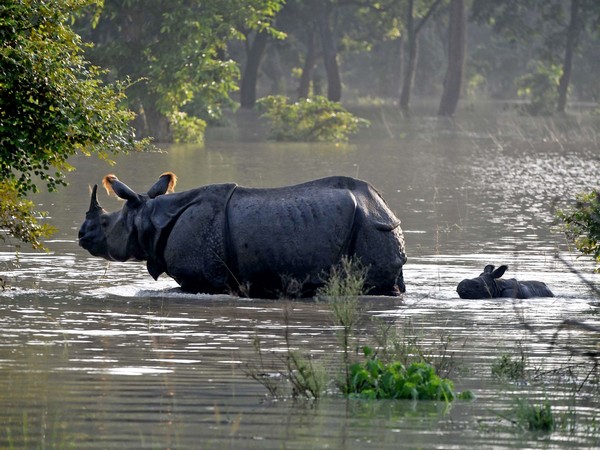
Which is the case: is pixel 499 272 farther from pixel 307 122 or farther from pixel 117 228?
pixel 307 122

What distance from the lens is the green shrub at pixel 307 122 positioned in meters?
42.7

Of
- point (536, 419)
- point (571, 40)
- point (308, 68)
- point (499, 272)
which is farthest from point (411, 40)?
point (536, 419)

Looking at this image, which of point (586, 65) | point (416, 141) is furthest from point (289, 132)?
point (586, 65)

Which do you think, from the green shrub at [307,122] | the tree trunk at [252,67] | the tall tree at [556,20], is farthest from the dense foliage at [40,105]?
the tall tree at [556,20]

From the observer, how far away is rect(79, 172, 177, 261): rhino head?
13.9m

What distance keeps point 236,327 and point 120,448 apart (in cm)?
446

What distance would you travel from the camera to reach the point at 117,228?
1403 centimetres

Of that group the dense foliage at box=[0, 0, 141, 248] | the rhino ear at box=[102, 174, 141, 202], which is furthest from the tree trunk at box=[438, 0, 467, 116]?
the dense foliage at box=[0, 0, 141, 248]

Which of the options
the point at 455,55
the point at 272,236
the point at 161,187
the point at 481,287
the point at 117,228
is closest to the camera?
the point at 272,236

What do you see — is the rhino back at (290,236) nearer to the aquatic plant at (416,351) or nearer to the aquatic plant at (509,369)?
the aquatic plant at (416,351)

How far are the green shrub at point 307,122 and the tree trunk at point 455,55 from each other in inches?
652

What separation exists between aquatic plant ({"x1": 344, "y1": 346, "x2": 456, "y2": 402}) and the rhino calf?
198 inches

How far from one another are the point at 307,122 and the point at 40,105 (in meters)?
31.2

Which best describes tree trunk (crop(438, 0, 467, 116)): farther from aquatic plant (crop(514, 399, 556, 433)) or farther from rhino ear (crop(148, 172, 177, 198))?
aquatic plant (crop(514, 399, 556, 433))
